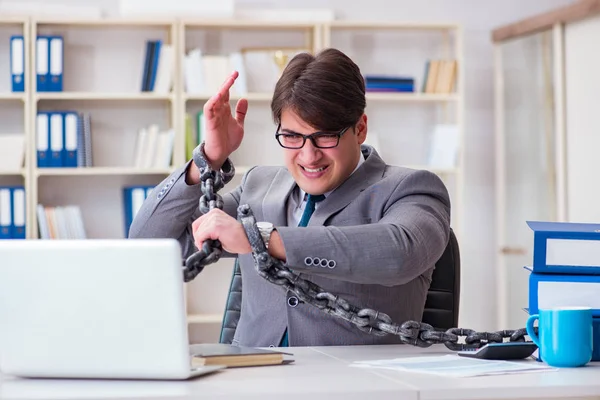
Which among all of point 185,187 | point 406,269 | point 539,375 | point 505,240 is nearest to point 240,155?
point 505,240

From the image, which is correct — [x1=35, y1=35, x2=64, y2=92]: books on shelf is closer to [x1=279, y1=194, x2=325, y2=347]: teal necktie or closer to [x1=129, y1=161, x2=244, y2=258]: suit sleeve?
[x1=129, y1=161, x2=244, y2=258]: suit sleeve

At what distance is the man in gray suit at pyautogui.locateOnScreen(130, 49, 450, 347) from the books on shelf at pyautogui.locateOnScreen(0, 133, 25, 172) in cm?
255

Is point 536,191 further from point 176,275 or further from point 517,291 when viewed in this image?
point 176,275

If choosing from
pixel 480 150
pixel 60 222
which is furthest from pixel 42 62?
pixel 480 150

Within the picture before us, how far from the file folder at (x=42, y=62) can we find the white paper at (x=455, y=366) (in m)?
3.38

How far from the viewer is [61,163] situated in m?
4.56

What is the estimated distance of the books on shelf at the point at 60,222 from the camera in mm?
4555

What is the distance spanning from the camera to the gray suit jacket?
1.70 meters

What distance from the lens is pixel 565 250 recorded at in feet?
5.38

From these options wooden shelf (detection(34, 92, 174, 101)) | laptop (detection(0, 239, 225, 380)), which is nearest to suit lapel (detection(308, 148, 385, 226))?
laptop (detection(0, 239, 225, 380))

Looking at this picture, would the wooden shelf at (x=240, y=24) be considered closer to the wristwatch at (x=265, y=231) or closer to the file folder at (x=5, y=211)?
the file folder at (x=5, y=211)

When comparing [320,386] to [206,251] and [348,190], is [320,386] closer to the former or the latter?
[206,251]

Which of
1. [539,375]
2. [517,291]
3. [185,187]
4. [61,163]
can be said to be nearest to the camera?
[539,375]

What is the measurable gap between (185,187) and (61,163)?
264 centimetres
